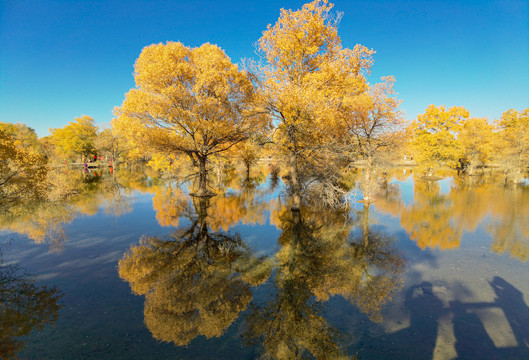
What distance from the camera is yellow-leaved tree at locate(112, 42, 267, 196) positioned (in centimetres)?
1939

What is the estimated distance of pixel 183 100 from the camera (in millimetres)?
20297

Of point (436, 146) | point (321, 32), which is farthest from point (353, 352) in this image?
point (436, 146)

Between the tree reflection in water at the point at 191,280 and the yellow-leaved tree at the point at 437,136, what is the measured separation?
38.6 meters

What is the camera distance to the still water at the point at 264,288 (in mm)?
5578

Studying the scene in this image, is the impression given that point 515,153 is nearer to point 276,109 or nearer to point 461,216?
point 461,216

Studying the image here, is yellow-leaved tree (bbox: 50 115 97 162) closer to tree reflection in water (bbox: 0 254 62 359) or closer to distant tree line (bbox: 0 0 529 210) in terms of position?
distant tree line (bbox: 0 0 529 210)

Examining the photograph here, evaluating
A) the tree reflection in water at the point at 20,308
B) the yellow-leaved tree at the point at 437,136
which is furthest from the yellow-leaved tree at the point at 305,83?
the yellow-leaved tree at the point at 437,136

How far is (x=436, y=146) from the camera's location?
3800 centimetres

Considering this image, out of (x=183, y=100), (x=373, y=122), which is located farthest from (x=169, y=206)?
(x=373, y=122)

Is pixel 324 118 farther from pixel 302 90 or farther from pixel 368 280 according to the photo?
pixel 368 280

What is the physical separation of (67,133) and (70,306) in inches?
3463

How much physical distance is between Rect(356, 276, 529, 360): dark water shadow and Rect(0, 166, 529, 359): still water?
36mm

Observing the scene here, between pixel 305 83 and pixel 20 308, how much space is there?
16.8 m

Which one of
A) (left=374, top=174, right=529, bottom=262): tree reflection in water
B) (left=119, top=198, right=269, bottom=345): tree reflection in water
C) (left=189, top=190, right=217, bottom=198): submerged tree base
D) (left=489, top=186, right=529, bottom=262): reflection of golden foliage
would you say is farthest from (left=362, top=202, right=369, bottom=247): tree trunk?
(left=189, top=190, right=217, bottom=198): submerged tree base
